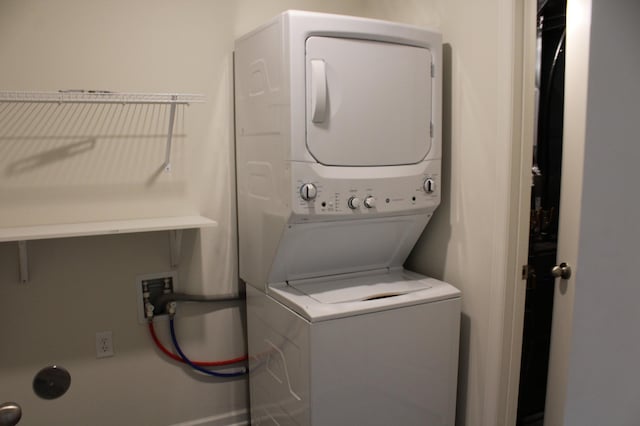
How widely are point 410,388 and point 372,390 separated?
0.53 feet

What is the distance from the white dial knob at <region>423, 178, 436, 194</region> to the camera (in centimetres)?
186

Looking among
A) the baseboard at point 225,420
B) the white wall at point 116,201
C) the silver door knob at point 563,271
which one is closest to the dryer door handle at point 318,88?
the white wall at point 116,201

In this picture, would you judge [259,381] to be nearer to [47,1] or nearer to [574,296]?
[574,296]

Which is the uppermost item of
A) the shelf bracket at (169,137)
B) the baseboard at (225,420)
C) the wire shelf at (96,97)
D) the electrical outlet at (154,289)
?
the wire shelf at (96,97)

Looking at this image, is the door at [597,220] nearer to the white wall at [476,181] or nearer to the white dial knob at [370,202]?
the white wall at [476,181]

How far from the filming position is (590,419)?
1654 millimetres

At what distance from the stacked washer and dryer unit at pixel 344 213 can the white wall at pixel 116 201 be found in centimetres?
22

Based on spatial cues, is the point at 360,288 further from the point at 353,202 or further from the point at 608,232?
the point at 608,232

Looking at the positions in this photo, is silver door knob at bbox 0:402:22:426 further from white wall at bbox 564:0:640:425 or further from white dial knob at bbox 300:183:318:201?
white wall at bbox 564:0:640:425

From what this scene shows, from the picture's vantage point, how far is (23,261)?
183 cm

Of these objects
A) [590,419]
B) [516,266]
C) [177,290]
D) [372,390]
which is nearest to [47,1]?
[177,290]

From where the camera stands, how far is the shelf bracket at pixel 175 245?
2055 mm

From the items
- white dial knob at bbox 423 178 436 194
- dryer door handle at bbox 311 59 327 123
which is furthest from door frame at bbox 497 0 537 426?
dryer door handle at bbox 311 59 327 123

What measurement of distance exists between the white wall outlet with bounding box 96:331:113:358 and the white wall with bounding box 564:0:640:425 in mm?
1698
